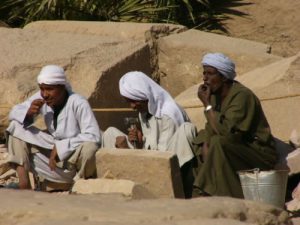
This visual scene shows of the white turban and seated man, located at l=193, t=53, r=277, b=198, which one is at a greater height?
the white turban

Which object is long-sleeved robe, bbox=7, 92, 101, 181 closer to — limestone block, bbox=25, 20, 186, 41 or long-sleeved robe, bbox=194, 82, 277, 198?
long-sleeved robe, bbox=194, 82, 277, 198

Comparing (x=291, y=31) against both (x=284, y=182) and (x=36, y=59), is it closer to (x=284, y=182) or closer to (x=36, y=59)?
(x=36, y=59)

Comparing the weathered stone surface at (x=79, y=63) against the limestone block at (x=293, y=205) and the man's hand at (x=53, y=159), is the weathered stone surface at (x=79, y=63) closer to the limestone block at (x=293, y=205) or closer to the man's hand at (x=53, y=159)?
the man's hand at (x=53, y=159)

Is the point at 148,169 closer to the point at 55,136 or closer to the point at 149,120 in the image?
the point at 149,120

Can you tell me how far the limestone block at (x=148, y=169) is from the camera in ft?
25.6

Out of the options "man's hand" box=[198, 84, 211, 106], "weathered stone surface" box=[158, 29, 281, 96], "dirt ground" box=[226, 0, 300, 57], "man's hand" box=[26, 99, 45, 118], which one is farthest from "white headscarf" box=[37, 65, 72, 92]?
"dirt ground" box=[226, 0, 300, 57]

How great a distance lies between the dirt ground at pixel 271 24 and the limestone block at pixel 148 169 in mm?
5002

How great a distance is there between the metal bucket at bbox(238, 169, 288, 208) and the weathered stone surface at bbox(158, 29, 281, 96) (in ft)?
9.86

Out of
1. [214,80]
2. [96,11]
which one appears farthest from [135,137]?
[96,11]

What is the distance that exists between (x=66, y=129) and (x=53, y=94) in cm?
26

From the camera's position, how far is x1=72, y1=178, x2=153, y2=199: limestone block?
713 cm

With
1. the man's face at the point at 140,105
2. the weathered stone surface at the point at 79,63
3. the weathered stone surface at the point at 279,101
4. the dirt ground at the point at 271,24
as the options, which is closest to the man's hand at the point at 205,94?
the man's face at the point at 140,105

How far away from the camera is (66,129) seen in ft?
27.7

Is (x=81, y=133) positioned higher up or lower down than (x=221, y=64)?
lower down
